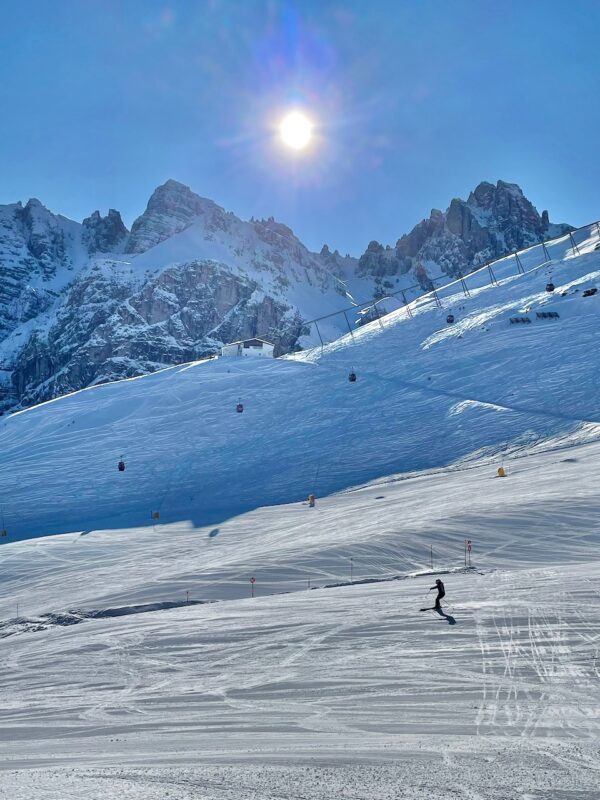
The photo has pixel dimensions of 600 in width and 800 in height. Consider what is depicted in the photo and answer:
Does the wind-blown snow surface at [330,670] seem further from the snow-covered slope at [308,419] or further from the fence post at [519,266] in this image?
the fence post at [519,266]

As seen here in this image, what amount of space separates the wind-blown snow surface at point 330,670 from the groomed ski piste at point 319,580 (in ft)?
0.24

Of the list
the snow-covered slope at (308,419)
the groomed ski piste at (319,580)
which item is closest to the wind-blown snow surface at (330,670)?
the groomed ski piste at (319,580)

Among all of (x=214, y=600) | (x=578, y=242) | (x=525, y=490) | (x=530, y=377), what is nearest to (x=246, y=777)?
(x=214, y=600)

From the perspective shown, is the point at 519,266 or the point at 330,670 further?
the point at 519,266

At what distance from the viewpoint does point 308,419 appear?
187 feet

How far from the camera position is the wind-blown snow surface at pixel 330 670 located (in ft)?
30.9

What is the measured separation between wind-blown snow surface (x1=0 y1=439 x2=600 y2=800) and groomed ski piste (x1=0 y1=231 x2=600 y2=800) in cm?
7

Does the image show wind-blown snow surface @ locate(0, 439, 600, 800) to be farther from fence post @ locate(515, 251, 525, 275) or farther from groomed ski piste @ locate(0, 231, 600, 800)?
fence post @ locate(515, 251, 525, 275)

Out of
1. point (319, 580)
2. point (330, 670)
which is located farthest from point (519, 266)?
point (330, 670)

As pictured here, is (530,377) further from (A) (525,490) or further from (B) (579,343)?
(A) (525,490)

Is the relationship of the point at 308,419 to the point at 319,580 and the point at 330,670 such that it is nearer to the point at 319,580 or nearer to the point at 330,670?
the point at 319,580

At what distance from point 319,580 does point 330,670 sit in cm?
1088

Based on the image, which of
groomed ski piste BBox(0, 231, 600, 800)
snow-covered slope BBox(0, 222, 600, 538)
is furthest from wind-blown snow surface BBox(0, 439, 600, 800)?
snow-covered slope BBox(0, 222, 600, 538)

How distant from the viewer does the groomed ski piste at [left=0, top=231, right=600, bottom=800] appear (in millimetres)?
10133
